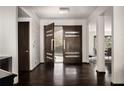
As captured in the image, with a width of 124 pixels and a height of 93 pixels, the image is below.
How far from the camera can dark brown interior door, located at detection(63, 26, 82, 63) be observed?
9805 mm

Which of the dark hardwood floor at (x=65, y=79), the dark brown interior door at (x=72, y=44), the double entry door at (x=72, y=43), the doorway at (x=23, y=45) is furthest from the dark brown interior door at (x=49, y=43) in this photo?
the dark hardwood floor at (x=65, y=79)

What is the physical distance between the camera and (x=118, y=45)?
445cm

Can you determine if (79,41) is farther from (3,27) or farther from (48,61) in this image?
(3,27)

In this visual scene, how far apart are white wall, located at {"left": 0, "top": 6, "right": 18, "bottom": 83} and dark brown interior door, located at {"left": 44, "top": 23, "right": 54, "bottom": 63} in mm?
4210

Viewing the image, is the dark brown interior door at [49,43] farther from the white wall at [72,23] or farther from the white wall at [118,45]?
the white wall at [118,45]

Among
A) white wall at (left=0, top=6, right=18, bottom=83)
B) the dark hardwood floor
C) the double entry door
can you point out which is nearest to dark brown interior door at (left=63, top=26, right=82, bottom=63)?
the double entry door

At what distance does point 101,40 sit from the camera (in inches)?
257

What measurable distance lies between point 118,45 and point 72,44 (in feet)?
18.2

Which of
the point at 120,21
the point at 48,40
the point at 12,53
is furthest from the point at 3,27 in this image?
the point at 48,40

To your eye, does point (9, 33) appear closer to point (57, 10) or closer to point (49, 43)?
point (57, 10)

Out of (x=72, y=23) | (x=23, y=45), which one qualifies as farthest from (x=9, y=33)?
(x=72, y=23)

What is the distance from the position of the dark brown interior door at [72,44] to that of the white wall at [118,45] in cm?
534

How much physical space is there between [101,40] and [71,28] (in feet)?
11.6
